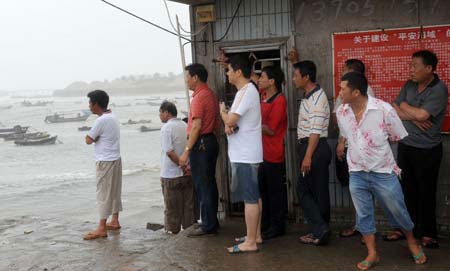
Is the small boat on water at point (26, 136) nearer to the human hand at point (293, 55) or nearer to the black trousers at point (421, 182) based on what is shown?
the human hand at point (293, 55)

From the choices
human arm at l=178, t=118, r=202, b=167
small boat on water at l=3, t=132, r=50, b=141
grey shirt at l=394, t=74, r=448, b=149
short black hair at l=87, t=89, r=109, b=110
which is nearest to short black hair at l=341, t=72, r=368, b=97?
grey shirt at l=394, t=74, r=448, b=149

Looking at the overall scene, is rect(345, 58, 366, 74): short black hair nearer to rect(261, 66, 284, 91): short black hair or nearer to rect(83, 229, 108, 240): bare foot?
rect(261, 66, 284, 91): short black hair

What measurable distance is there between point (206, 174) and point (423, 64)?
243 centimetres

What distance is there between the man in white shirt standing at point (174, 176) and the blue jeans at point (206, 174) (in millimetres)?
1115

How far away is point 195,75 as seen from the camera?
5410 millimetres

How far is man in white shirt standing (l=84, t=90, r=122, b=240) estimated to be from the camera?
6.54m

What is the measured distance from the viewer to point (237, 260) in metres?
4.73

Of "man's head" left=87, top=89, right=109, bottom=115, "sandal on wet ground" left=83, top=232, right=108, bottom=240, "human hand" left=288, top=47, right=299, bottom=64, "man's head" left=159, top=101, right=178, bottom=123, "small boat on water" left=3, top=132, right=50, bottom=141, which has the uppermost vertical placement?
"human hand" left=288, top=47, right=299, bottom=64

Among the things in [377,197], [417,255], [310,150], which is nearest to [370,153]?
[377,197]

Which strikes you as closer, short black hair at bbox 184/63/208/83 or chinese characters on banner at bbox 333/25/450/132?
chinese characters on banner at bbox 333/25/450/132

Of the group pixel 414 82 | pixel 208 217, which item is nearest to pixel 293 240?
pixel 208 217

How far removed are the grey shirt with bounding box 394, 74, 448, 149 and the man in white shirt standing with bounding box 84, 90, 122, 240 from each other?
12.0 feet

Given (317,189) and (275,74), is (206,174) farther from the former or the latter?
(275,74)

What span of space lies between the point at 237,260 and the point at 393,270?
4.57ft
